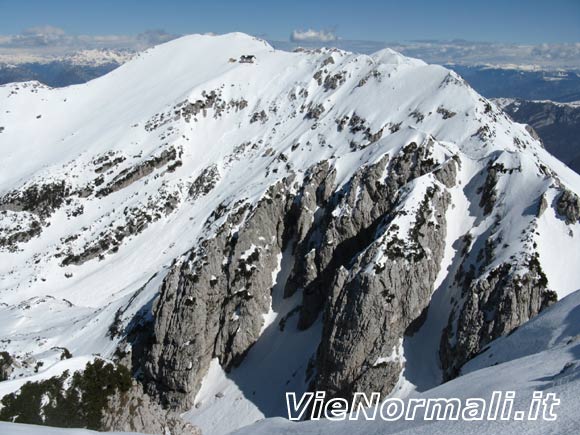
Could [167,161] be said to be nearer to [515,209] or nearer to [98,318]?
[98,318]

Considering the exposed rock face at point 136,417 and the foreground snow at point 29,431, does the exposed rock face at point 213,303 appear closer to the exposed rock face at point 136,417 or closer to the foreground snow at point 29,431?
the exposed rock face at point 136,417

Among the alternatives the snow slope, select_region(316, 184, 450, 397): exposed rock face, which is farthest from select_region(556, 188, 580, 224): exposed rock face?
the snow slope

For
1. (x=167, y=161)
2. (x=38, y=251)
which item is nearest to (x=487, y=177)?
(x=167, y=161)

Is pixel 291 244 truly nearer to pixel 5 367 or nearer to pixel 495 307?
pixel 495 307

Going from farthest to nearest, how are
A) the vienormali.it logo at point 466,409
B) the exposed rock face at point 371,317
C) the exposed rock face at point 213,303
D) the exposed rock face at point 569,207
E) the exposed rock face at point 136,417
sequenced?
1. the exposed rock face at point 213,303
2. the exposed rock face at point 569,207
3. the exposed rock face at point 371,317
4. the exposed rock face at point 136,417
5. the vienormali.it logo at point 466,409

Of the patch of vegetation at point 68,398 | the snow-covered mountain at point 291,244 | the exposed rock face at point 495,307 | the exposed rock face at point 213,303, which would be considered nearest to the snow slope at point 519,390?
the patch of vegetation at point 68,398

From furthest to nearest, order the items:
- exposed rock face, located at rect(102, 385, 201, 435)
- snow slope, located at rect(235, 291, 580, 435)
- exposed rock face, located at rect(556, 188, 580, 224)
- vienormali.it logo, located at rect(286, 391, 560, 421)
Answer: exposed rock face, located at rect(556, 188, 580, 224) < exposed rock face, located at rect(102, 385, 201, 435) < vienormali.it logo, located at rect(286, 391, 560, 421) < snow slope, located at rect(235, 291, 580, 435)

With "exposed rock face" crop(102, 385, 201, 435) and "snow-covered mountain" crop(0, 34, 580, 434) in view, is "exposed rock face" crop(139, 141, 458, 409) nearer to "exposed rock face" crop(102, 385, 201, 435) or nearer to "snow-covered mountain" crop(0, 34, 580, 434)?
"snow-covered mountain" crop(0, 34, 580, 434)
